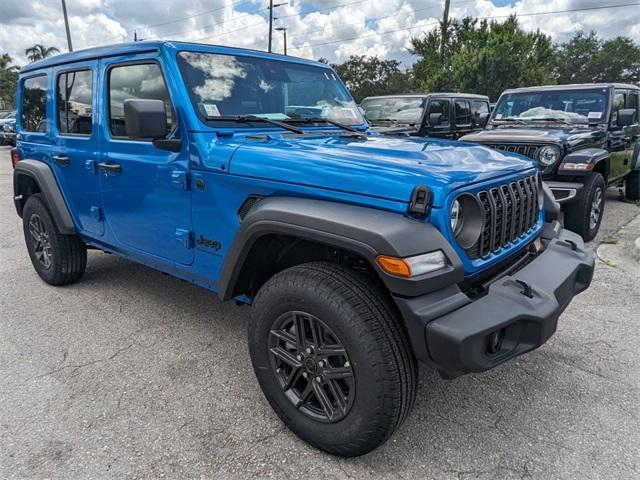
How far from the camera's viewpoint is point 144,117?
8.17ft

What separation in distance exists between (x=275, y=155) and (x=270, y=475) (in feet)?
4.91

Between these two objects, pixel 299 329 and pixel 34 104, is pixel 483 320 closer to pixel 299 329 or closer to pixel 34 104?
pixel 299 329

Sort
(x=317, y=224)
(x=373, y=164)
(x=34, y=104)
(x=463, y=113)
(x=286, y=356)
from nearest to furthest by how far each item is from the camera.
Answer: (x=317, y=224) < (x=373, y=164) < (x=286, y=356) < (x=34, y=104) < (x=463, y=113)

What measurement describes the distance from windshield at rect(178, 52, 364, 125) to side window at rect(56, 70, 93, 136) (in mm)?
1115

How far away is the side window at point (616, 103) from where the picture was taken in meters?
6.64

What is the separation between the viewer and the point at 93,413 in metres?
2.58

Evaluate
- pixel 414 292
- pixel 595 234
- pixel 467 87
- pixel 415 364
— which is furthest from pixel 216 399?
pixel 467 87

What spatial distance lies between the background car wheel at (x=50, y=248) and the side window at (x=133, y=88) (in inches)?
53.3

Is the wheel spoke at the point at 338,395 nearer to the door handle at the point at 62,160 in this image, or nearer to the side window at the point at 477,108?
the door handle at the point at 62,160

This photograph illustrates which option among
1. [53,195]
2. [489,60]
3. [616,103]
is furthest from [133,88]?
[489,60]

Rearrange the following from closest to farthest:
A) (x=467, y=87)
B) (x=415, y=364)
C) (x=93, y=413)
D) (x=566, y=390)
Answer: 1. (x=415, y=364)
2. (x=93, y=413)
3. (x=566, y=390)
4. (x=467, y=87)

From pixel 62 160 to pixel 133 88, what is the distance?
1111 mm

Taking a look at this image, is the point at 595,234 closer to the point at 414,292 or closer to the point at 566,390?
the point at 566,390

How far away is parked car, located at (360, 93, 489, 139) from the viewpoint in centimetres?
884
